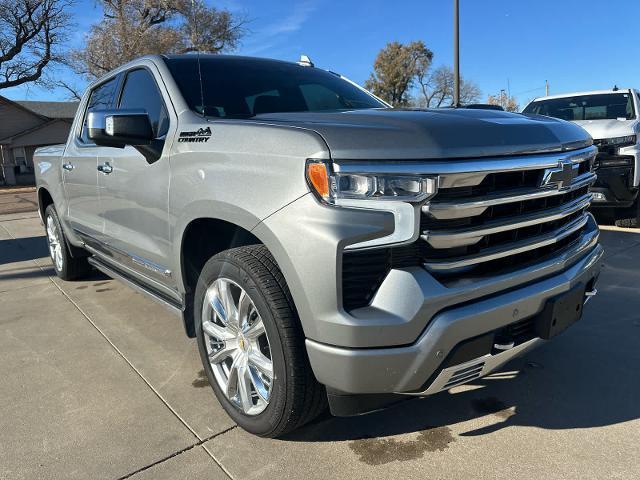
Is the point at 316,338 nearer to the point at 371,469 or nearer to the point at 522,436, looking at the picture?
the point at 371,469

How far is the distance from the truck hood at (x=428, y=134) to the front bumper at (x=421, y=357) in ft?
1.96

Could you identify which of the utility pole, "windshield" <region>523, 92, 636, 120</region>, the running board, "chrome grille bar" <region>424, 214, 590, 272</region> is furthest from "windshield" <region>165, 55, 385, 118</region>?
the utility pole

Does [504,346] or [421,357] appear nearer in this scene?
[421,357]

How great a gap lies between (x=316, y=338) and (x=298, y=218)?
455 millimetres

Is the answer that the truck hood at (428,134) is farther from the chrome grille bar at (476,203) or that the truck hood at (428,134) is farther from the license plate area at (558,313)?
the license plate area at (558,313)

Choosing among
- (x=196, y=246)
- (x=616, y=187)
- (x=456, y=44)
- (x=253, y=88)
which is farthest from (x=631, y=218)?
(x=456, y=44)

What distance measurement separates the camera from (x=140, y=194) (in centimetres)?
312

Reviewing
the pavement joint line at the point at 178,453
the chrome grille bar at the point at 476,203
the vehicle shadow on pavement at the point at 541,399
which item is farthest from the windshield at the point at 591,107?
the pavement joint line at the point at 178,453

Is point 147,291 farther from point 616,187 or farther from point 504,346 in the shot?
point 616,187

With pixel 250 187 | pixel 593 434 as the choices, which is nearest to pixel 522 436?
pixel 593 434

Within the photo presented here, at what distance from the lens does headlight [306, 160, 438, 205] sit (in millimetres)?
1904

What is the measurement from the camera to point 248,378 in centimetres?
248

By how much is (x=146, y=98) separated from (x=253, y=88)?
2.32ft

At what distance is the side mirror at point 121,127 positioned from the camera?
2666mm
